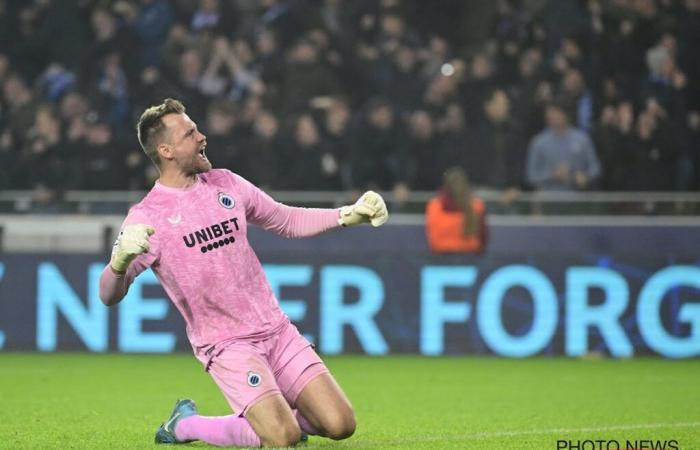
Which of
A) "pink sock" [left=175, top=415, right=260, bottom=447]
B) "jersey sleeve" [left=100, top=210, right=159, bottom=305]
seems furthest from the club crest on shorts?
"jersey sleeve" [left=100, top=210, right=159, bottom=305]

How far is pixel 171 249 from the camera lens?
7395 mm

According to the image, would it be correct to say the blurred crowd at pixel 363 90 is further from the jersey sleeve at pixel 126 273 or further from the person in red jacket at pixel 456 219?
the jersey sleeve at pixel 126 273

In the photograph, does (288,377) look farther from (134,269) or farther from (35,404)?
(35,404)

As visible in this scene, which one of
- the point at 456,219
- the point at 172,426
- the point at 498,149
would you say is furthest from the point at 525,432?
the point at 498,149

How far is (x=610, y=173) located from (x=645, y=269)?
5.07 ft

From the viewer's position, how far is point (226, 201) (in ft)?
24.8

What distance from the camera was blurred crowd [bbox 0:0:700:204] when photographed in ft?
49.8

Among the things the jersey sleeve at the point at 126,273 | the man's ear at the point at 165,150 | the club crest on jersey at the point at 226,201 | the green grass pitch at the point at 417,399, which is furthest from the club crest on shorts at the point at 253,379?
the man's ear at the point at 165,150

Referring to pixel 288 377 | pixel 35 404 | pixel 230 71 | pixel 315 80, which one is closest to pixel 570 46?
pixel 315 80

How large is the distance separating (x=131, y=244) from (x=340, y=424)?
1444mm

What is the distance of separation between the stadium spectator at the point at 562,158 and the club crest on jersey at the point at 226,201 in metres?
7.77

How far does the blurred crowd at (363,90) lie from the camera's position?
15188mm

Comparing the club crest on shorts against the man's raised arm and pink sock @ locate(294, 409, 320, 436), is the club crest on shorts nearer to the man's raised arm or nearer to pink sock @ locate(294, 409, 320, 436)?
pink sock @ locate(294, 409, 320, 436)

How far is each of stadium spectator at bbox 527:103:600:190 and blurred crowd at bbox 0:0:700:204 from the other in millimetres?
16
